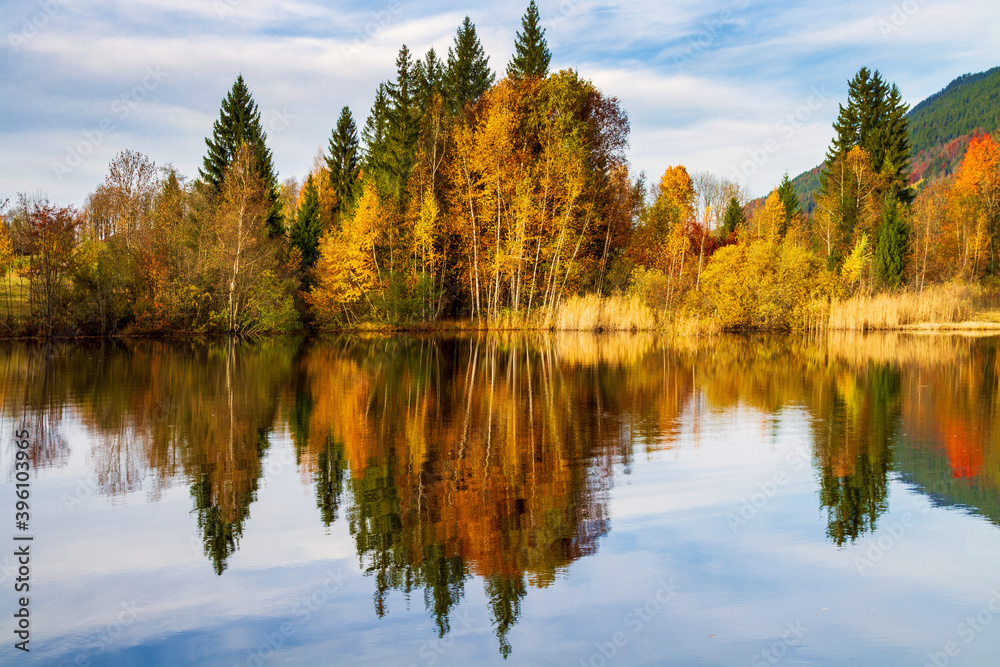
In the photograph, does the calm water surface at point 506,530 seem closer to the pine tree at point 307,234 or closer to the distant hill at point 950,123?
the pine tree at point 307,234

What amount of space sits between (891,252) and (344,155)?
3851 centimetres

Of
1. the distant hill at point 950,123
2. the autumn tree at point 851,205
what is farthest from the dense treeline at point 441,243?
the distant hill at point 950,123

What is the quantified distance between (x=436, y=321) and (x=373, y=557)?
1535 inches

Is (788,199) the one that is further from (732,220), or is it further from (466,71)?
(466,71)

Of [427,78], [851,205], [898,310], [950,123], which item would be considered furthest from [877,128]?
[950,123]

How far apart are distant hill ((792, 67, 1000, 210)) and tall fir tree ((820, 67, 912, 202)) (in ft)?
178

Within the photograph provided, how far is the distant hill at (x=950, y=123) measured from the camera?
114 metres

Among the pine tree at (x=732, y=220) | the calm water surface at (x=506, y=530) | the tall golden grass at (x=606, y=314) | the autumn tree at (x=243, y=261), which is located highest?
the pine tree at (x=732, y=220)

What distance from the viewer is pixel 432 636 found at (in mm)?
5047

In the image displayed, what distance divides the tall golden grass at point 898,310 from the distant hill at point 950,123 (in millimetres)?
74282

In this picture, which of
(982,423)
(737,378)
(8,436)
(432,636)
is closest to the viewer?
(432,636)

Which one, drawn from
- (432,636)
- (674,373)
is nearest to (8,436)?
(432,636)

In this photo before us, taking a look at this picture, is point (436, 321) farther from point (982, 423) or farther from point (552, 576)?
point (552, 576)

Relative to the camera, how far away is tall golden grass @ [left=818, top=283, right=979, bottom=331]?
41.5m
